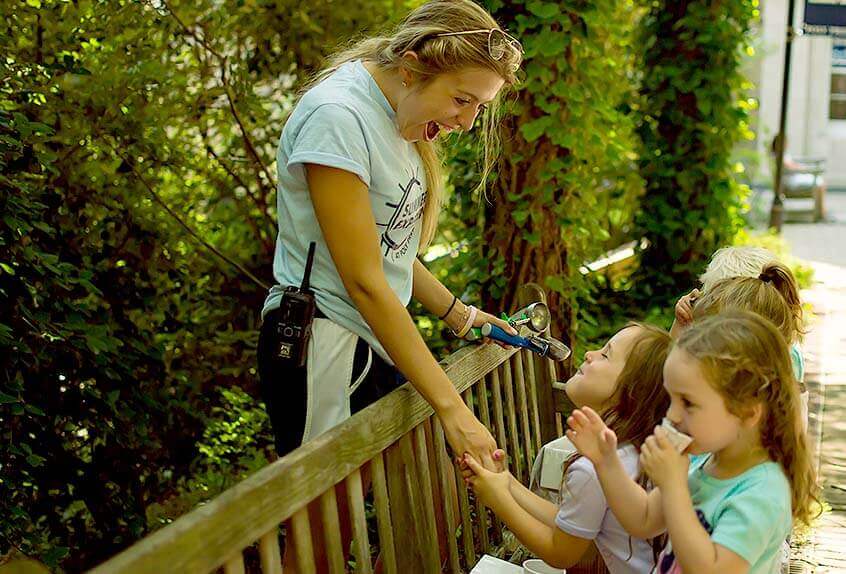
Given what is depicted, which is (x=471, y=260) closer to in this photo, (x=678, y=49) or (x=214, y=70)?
(x=214, y=70)

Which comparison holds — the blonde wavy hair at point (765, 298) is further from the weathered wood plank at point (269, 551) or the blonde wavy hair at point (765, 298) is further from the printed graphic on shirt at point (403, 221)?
the weathered wood plank at point (269, 551)

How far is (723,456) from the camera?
1953 millimetres

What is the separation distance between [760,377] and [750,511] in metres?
0.24

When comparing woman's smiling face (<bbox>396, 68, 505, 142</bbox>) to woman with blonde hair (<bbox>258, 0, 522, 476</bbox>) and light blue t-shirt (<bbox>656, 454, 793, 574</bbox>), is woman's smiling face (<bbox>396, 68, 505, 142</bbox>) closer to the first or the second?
woman with blonde hair (<bbox>258, 0, 522, 476</bbox>)

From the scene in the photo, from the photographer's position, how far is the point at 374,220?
2236mm

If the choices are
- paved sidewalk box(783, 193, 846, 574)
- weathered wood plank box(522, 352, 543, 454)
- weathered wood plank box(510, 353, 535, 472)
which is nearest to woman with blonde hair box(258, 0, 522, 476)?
weathered wood plank box(510, 353, 535, 472)

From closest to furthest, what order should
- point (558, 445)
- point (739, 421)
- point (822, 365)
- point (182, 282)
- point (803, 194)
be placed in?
1. point (739, 421)
2. point (558, 445)
3. point (182, 282)
4. point (822, 365)
5. point (803, 194)

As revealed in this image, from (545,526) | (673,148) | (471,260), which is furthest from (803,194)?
(545,526)

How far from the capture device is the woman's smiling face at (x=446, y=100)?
89.5 inches

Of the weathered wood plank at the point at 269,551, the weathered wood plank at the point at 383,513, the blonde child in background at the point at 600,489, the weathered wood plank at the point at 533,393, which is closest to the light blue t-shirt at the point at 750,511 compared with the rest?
the blonde child in background at the point at 600,489

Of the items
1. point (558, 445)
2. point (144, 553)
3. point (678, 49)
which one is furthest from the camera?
point (678, 49)

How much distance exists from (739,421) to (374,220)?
0.84m

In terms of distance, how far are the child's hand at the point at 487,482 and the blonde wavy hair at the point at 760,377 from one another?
20.9 inches

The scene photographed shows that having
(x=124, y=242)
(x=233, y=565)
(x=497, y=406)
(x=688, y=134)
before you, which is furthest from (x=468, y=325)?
(x=688, y=134)
